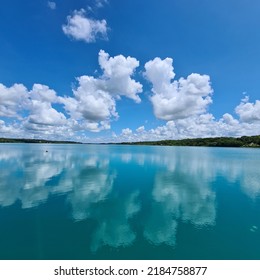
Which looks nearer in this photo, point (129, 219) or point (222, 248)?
point (222, 248)

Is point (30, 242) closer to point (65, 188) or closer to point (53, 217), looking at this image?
point (53, 217)

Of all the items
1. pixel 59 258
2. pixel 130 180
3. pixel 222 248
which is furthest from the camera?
pixel 130 180

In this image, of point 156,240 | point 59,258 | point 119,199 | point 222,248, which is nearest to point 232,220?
point 222,248

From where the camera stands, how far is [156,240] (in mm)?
10211

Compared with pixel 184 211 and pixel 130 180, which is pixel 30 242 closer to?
pixel 184 211
